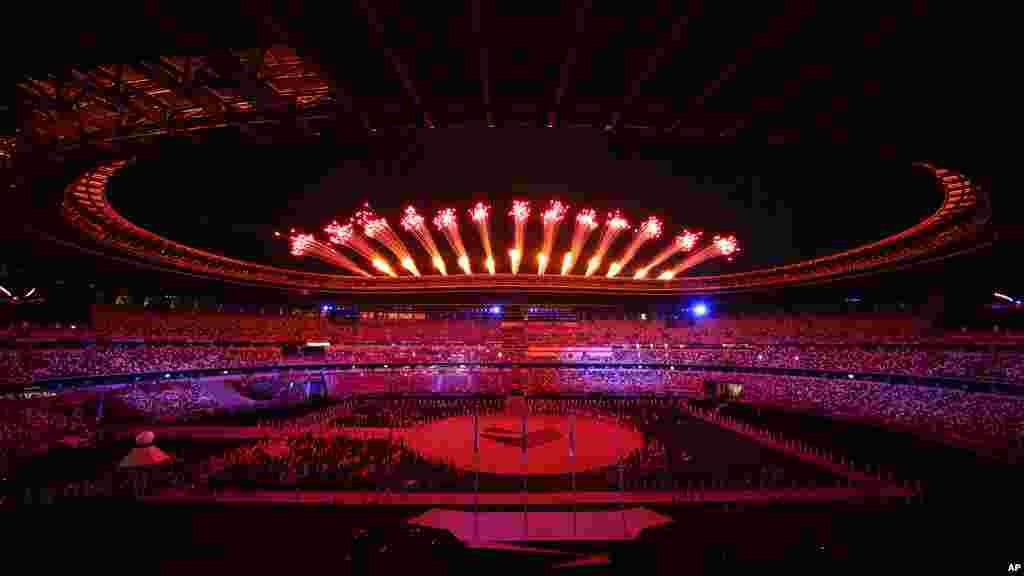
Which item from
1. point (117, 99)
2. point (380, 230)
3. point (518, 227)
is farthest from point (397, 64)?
point (380, 230)

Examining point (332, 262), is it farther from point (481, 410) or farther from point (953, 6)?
point (953, 6)

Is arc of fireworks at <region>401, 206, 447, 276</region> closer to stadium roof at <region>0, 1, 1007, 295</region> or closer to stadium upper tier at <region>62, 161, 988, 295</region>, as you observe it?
stadium upper tier at <region>62, 161, 988, 295</region>

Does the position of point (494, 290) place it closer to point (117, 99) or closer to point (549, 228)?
point (549, 228)

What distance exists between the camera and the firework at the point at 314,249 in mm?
33400

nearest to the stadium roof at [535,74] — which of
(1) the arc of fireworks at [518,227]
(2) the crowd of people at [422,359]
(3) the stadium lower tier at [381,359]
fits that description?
(1) the arc of fireworks at [518,227]

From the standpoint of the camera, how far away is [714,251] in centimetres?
3803

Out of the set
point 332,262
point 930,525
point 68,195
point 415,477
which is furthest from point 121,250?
point 930,525

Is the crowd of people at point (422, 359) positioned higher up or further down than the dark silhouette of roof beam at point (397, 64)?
further down

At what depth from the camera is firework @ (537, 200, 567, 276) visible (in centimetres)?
2969

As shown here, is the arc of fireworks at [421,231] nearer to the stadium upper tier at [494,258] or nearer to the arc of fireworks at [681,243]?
the stadium upper tier at [494,258]

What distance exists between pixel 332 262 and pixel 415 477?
2585 centimetres

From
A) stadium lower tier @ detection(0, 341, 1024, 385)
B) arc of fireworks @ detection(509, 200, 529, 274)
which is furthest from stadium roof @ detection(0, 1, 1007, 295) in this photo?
stadium lower tier @ detection(0, 341, 1024, 385)

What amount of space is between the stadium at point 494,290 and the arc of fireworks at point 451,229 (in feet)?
1.43

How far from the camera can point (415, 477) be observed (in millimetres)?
21516
